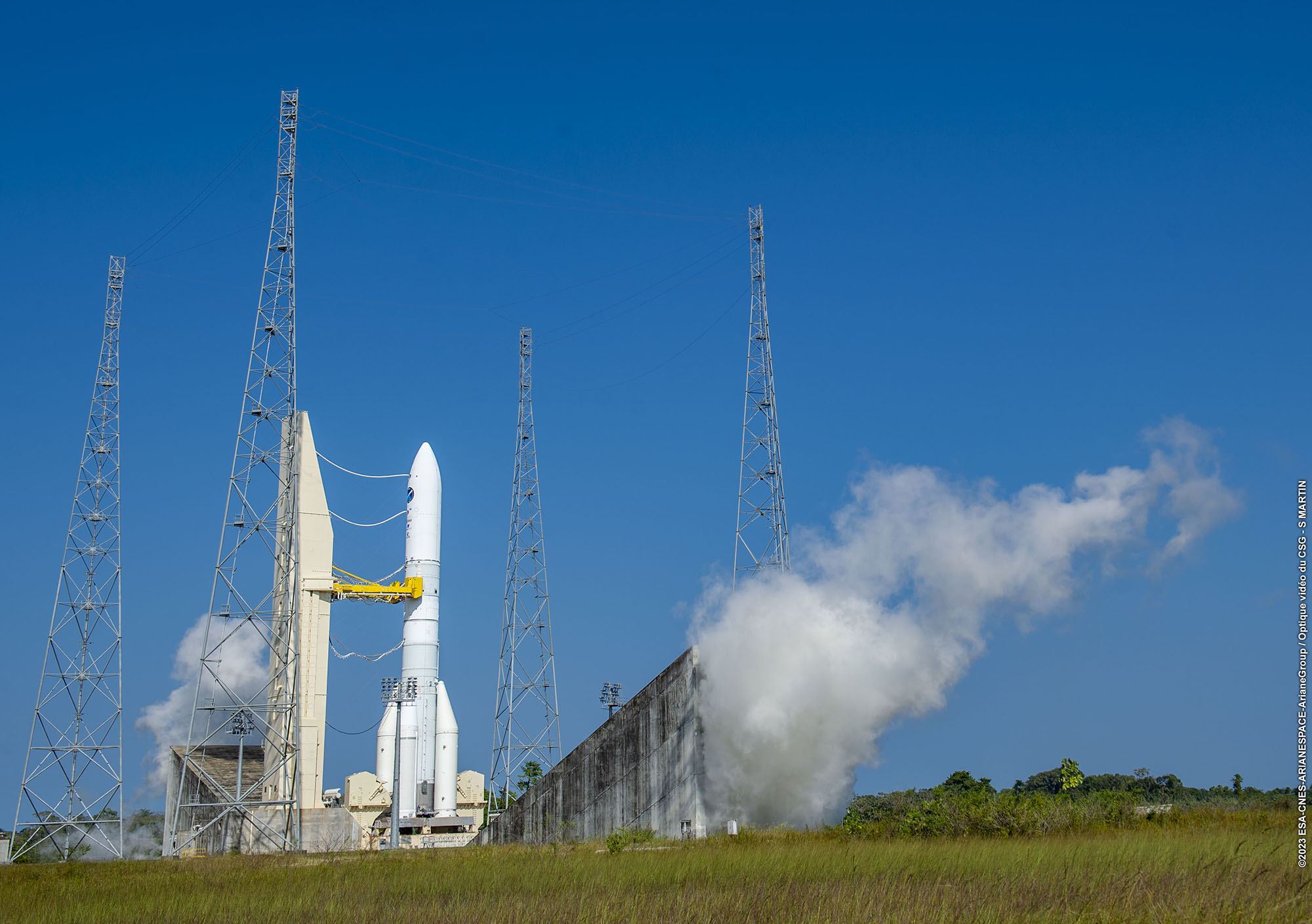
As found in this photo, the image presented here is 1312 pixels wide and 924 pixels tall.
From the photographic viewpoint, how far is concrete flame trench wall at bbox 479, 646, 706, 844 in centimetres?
3406

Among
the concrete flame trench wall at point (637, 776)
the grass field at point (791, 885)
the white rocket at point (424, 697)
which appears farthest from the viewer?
the white rocket at point (424, 697)

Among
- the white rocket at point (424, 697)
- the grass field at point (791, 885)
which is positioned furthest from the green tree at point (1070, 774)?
the white rocket at point (424, 697)

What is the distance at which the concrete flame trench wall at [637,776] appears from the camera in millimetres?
34062

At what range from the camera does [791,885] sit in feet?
60.1

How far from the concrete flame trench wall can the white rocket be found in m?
17.5

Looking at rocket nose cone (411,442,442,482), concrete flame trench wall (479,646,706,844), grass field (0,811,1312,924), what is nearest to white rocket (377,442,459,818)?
rocket nose cone (411,442,442,482)

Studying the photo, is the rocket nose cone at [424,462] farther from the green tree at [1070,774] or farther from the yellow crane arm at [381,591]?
the green tree at [1070,774]

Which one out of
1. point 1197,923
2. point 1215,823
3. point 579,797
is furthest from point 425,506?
point 1197,923

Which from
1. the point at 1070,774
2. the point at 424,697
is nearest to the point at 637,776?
the point at 1070,774

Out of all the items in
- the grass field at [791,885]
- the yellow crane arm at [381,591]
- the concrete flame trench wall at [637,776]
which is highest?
the yellow crane arm at [381,591]

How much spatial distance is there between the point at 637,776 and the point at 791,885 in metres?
17.5

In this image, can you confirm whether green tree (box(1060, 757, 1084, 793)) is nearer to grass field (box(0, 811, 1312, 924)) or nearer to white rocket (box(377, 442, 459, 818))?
grass field (box(0, 811, 1312, 924))

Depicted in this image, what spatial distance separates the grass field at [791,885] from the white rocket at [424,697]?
27.2m

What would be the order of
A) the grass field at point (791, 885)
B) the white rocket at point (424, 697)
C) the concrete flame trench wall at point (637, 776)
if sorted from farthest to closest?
the white rocket at point (424, 697) < the concrete flame trench wall at point (637, 776) < the grass field at point (791, 885)
